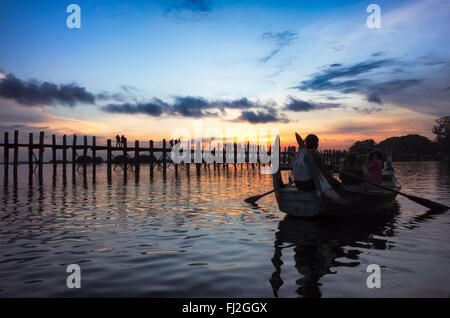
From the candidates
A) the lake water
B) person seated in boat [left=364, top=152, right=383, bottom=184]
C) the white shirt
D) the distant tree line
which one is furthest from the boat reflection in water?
the distant tree line

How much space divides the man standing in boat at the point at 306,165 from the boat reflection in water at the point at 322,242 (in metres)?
1.08

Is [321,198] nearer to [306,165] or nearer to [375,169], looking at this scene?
[306,165]

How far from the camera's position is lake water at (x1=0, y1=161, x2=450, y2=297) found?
455 centimetres

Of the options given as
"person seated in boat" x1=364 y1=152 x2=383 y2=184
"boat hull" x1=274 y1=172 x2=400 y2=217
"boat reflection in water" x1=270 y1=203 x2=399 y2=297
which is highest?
"person seated in boat" x1=364 y1=152 x2=383 y2=184

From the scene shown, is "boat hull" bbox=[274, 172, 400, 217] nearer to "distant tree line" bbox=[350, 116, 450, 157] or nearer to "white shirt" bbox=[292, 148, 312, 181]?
"white shirt" bbox=[292, 148, 312, 181]

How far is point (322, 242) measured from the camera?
7141 millimetres

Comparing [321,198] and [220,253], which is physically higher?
[321,198]

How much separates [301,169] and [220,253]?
4075 mm

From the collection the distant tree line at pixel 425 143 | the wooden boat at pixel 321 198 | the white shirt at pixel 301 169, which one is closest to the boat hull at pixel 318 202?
the wooden boat at pixel 321 198

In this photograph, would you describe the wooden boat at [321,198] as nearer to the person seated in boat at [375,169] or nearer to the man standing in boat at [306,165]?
the man standing in boat at [306,165]

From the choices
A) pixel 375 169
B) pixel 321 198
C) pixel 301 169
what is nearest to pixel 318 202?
pixel 321 198

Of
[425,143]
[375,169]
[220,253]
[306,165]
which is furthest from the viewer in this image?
[425,143]

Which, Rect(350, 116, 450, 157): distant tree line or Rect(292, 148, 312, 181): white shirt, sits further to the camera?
Rect(350, 116, 450, 157): distant tree line

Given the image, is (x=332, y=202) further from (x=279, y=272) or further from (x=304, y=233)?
(x=279, y=272)
